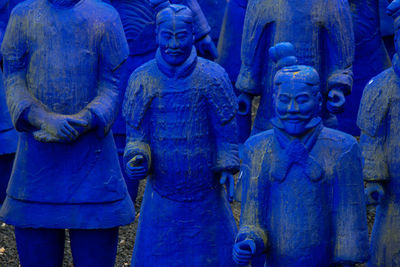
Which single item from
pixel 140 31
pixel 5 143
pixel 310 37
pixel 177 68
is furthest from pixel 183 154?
pixel 5 143

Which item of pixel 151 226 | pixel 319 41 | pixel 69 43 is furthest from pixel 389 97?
pixel 69 43

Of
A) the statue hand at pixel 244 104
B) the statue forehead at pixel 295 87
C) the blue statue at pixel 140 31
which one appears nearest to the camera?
the statue forehead at pixel 295 87

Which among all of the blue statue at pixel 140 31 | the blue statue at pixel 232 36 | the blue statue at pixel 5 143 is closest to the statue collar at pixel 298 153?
the blue statue at pixel 140 31

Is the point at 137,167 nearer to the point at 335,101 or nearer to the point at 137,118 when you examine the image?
the point at 137,118

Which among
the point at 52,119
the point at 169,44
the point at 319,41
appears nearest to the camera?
the point at 169,44

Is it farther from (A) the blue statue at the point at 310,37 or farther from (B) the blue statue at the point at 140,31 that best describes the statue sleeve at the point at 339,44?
(B) the blue statue at the point at 140,31

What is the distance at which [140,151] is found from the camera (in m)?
4.05

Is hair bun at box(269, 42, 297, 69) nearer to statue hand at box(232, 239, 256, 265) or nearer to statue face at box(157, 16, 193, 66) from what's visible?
statue face at box(157, 16, 193, 66)

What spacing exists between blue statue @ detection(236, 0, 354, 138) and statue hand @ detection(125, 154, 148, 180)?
1081 millimetres

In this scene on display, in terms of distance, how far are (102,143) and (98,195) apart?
0.78ft

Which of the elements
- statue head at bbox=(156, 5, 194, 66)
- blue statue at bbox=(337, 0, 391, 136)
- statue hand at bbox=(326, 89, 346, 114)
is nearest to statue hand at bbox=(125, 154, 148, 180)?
statue head at bbox=(156, 5, 194, 66)

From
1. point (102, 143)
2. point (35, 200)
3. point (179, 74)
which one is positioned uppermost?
point (179, 74)

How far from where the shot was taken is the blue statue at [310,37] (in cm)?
476

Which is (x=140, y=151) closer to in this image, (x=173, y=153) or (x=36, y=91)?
(x=173, y=153)
